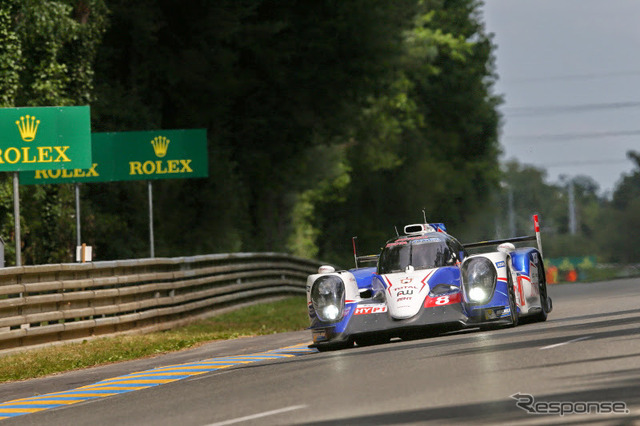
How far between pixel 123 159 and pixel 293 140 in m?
13.8

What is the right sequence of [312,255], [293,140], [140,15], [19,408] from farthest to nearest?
1. [312,255]
2. [293,140]
3. [140,15]
4. [19,408]

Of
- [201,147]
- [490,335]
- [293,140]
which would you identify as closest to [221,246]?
[293,140]

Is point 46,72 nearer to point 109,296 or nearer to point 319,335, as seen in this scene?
point 109,296

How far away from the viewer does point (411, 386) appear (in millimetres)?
11258

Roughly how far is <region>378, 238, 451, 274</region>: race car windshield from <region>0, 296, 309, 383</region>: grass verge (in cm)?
398

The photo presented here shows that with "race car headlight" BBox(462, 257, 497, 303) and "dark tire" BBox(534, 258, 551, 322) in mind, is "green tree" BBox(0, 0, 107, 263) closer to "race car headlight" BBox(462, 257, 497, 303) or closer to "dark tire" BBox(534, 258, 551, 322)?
"dark tire" BBox(534, 258, 551, 322)

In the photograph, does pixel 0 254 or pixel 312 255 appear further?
pixel 312 255

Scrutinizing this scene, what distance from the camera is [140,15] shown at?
35.6 metres

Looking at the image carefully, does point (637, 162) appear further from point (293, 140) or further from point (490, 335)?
point (490, 335)

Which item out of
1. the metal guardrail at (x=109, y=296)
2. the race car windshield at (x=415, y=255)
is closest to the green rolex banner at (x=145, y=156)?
the metal guardrail at (x=109, y=296)

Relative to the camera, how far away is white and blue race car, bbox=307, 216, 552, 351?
16.2m

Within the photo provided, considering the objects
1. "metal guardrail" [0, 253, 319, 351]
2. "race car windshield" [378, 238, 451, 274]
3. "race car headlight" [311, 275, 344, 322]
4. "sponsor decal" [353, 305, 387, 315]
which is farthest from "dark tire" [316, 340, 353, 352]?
"metal guardrail" [0, 253, 319, 351]

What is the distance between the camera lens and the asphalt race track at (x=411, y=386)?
967cm

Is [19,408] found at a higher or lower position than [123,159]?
lower
